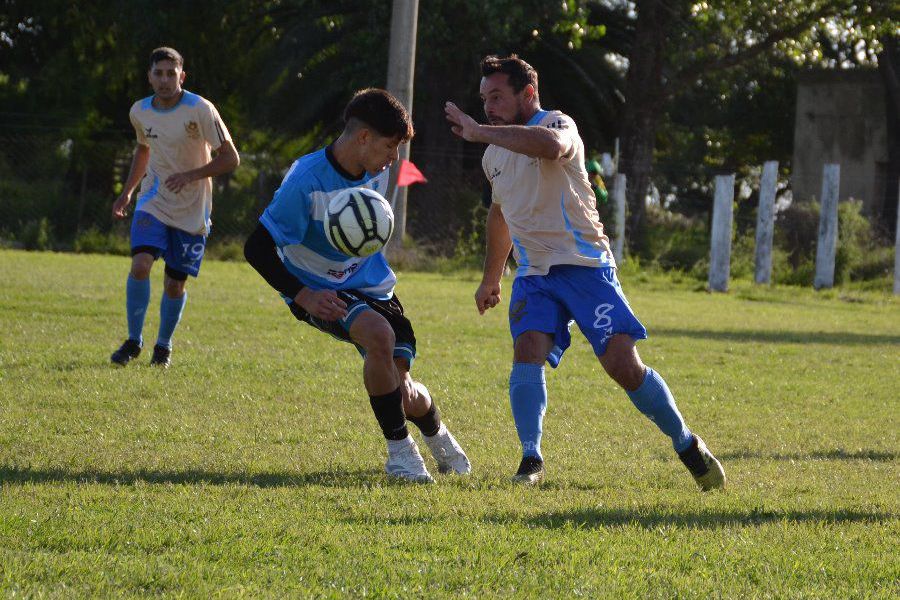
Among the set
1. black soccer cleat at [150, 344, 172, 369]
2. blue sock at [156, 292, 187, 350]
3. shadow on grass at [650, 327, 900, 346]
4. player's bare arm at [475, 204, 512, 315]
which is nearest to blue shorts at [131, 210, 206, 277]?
blue sock at [156, 292, 187, 350]

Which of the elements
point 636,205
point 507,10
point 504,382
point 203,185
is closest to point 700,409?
point 504,382

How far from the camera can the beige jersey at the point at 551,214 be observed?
575 cm

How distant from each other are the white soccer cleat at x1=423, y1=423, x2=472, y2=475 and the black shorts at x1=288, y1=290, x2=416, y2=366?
39cm

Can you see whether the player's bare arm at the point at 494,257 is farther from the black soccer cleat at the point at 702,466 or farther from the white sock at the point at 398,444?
the black soccer cleat at the point at 702,466

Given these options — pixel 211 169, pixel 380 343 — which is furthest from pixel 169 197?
pixel 380 343

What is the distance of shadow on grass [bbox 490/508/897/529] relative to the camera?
15.6 feet

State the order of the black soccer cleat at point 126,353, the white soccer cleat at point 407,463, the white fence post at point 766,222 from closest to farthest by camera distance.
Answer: the white soccer cleat at point 407,463 < the black soccer cleat at point 126,353 < the white fence post at point 766,222

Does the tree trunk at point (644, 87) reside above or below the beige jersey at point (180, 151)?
above

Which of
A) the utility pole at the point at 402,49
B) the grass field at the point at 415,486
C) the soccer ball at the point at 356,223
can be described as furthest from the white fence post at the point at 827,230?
the soccer ball at the point at 356,223

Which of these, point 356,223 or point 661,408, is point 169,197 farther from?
point 661,408

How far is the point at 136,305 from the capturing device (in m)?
9.09

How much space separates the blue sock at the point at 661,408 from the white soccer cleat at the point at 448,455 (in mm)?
816

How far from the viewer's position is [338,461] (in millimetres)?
5965

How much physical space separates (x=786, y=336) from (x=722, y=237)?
24.8ft
